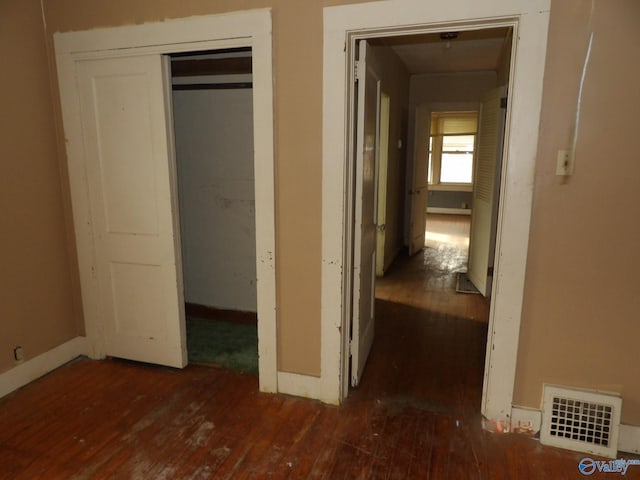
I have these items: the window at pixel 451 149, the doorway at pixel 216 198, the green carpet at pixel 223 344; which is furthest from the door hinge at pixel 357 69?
the window at pixel 451 149

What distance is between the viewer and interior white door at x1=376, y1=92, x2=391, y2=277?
4.75 metres

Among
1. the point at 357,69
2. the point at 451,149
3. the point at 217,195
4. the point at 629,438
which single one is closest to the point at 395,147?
the point at 217,195

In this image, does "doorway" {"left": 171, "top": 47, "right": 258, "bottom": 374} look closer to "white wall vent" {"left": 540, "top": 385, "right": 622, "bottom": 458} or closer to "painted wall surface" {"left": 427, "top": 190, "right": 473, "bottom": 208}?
"white wall vent" {"left": 540, "top": 385, "right": 622, "bottom": 458}

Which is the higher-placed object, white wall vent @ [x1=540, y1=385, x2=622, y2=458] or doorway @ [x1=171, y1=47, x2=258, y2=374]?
doorway @ [x1=171, y1=47, x2=258, y2=374]

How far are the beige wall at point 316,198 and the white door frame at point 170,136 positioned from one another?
0.06m

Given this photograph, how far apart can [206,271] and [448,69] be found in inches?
174

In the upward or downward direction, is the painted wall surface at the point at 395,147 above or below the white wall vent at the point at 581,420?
above

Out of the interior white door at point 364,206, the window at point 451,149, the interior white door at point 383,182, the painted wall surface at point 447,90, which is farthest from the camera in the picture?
the window at point 451,149

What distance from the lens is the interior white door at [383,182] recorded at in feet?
15.6

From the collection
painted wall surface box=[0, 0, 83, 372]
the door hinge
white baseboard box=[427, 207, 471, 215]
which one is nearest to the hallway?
the door hinge

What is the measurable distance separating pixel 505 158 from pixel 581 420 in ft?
4.52

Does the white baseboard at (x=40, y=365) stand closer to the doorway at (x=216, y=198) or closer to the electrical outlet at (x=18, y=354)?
the electrical outlet at (x=18, y=354)

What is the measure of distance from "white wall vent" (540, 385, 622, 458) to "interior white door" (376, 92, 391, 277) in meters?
2.71

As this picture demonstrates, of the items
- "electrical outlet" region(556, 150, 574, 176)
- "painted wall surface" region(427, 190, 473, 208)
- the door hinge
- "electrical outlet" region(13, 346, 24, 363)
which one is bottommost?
"electrical outlet" region(13, 346, 24, 363)
